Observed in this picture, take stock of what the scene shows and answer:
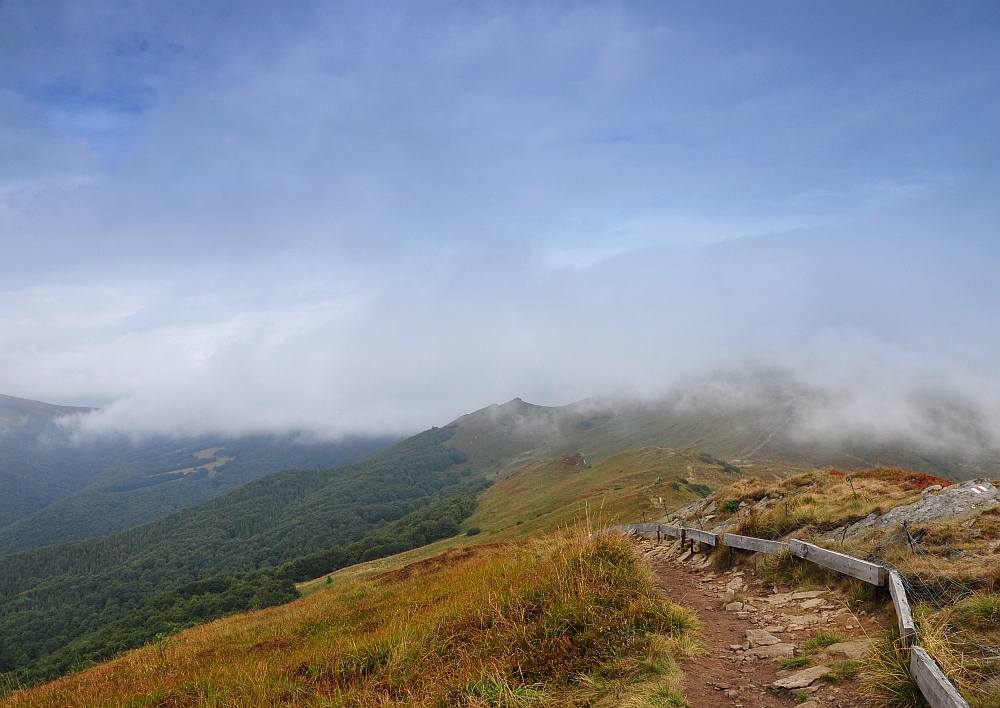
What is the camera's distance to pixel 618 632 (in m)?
8.17

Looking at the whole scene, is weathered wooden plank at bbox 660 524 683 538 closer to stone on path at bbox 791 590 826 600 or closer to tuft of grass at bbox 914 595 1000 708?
stone on path at bbox 791 590 826 600

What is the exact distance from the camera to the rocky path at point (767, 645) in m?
6.52

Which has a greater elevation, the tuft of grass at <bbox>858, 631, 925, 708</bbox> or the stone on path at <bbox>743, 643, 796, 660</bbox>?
the tuft of grass at <bbox>858, 631, 925, 708</bbox>

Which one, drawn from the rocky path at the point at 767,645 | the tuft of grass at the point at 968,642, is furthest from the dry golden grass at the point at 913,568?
the rocky path at the point at 767,645

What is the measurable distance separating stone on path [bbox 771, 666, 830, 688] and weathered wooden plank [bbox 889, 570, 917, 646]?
3.25ft

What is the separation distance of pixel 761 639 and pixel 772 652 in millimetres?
570

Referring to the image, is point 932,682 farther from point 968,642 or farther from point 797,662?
point 797,662

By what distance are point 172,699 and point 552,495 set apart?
14748cm

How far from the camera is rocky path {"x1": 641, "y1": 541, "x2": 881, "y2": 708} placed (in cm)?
652

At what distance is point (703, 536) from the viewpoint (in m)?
15.4

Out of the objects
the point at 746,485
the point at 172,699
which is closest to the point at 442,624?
the point at 172,699

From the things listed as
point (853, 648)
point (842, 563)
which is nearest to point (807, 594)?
Result: point (842, 563)

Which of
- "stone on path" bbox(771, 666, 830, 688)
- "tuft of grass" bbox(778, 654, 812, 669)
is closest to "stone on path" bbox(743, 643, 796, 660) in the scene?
"tuft of grass" bbox(778, 654, 812, 669)

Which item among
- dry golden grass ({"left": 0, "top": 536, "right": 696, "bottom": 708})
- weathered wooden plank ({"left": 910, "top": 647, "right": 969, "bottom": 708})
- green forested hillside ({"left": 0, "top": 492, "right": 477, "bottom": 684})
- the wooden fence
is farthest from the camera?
green forested hillside ({"left": 0, "top": 492, "right": 477, "bottom": 684})
